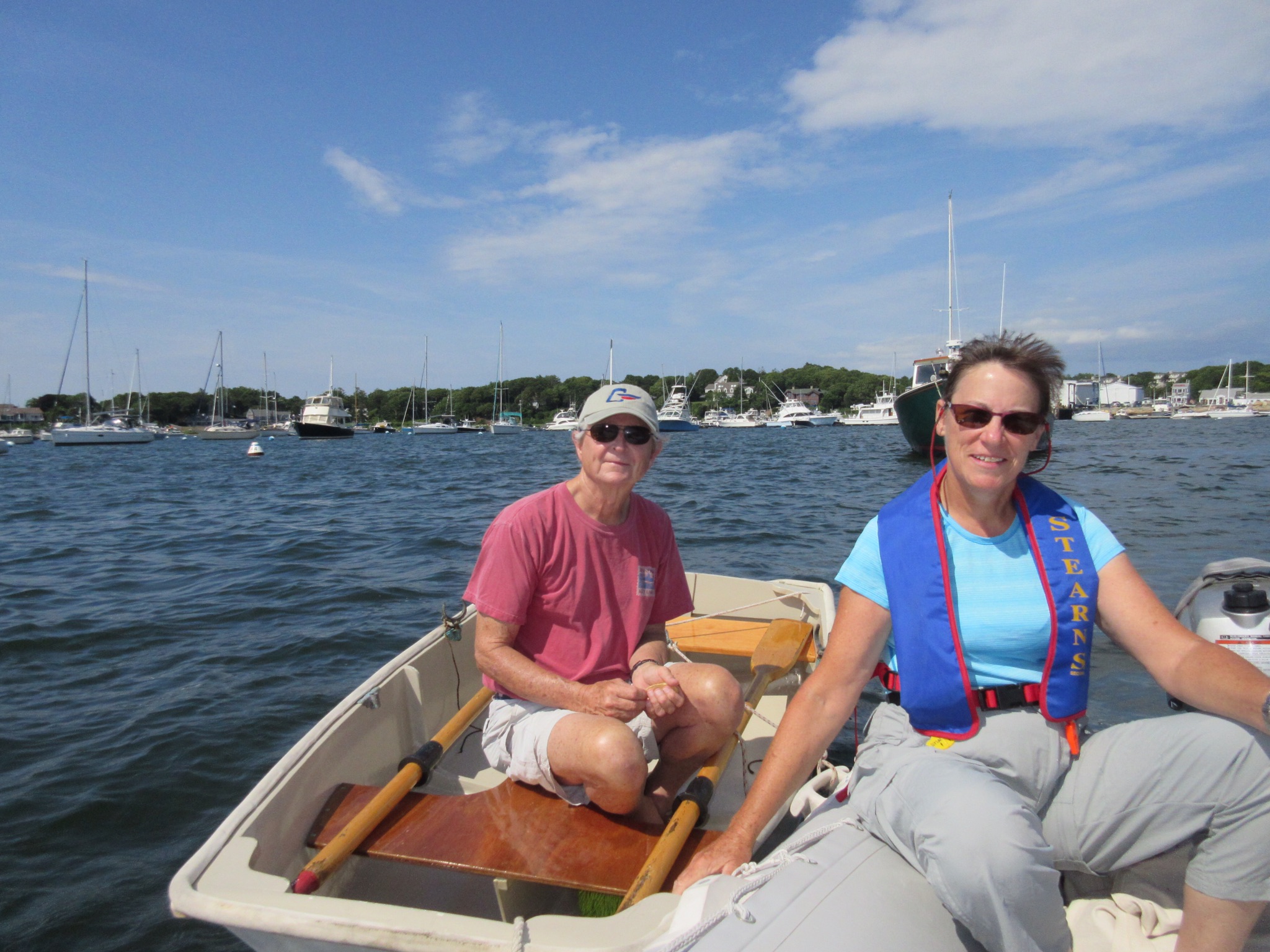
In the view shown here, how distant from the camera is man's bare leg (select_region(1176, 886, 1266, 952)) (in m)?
1.58

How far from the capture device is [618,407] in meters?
2.55

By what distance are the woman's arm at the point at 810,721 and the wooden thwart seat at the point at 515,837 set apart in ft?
1.33

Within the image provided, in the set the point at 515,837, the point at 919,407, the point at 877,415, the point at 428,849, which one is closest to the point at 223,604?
the point at 428,849

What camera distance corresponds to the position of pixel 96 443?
49812 millimetres

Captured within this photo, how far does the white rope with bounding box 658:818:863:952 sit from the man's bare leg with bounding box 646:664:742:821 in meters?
0.75

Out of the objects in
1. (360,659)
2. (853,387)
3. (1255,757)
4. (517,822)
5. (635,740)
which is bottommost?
(360,659)

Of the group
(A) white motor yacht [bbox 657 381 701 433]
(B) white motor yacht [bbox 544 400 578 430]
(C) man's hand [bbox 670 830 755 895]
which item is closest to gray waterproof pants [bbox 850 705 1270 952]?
(C) man's hand [bbox 670 830 755 895]

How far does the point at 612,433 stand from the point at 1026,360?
122 centimetres

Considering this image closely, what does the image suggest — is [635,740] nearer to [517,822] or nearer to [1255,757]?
[517,822]

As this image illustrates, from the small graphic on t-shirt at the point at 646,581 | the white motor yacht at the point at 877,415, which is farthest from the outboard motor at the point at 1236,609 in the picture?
the white motor yacht at the point at 877,415

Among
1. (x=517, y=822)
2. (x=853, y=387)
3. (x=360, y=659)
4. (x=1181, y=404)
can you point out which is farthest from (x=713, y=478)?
(x=1181, y=404)

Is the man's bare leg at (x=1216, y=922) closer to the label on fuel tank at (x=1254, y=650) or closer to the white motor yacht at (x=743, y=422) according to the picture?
the label on fuel tank at (x=1254, y=650)

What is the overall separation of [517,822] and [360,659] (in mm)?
3933

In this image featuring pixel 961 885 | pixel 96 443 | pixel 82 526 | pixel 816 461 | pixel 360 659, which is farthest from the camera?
pixel 96 443
